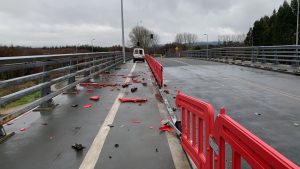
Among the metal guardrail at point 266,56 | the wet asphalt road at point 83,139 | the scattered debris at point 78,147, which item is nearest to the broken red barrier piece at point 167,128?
the wet asphalt road at point 83,139

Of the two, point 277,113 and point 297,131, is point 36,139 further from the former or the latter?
point 277,113

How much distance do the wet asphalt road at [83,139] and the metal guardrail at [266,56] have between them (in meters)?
15.0

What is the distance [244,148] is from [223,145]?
0.71 meters

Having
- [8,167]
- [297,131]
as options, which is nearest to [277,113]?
[297,131]

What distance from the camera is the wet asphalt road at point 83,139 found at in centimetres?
549

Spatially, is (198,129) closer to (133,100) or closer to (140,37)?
(133,100)

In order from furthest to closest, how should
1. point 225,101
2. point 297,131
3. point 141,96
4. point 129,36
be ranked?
point 129,36 < point 141,96 < point 225,101 < point 297,131

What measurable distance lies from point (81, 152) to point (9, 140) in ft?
5.50

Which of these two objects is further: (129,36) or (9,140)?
(129,36)

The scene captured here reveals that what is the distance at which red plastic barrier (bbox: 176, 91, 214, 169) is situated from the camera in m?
4.36

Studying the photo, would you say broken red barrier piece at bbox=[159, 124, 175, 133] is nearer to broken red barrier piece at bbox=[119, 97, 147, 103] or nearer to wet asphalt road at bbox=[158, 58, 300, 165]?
wet asphalt road at bbox=[158, 58, 300, 165]

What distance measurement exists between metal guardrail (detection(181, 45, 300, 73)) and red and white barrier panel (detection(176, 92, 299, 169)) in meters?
17.8

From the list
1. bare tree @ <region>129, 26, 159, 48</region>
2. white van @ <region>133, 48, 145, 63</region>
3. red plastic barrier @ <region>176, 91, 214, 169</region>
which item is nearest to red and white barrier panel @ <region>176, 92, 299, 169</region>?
red plastic barrier @ <region>176, 91, 214, 169</region>

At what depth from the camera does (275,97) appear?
12141 millimetres
